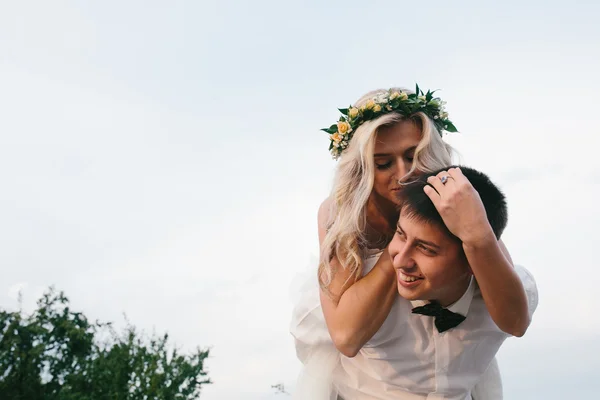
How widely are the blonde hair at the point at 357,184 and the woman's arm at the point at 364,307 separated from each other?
0.54 ft

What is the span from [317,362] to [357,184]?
1106mm

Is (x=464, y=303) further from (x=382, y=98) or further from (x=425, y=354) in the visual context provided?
(x=382, y=98)

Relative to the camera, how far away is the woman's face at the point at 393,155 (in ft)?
13.5

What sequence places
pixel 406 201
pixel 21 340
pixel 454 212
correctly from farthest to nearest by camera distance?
pixel 21 340 < pixel 406 201 < pixel 454 212

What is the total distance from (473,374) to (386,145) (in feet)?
4.51

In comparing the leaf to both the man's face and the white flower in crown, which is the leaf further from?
the man's face

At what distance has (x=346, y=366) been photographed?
4219 mm

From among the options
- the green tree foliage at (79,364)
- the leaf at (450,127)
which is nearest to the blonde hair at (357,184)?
the leaf at (450,127)

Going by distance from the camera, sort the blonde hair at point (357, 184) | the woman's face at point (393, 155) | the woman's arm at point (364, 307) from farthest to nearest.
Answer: the woman's face at point (393, 155) → the blonde hair at point (357, 184) → the woman's arm at point (364, 307)

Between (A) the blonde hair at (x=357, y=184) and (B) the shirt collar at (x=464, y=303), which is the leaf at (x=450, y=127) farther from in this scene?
(B) the shirt collar at (x=464, y=303)

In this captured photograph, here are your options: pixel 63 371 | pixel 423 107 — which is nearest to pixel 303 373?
pixel 423 107

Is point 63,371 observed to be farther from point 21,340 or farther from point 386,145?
point 386,145

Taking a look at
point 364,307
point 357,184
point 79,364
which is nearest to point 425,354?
point 364,307

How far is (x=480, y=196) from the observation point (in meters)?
3.56
